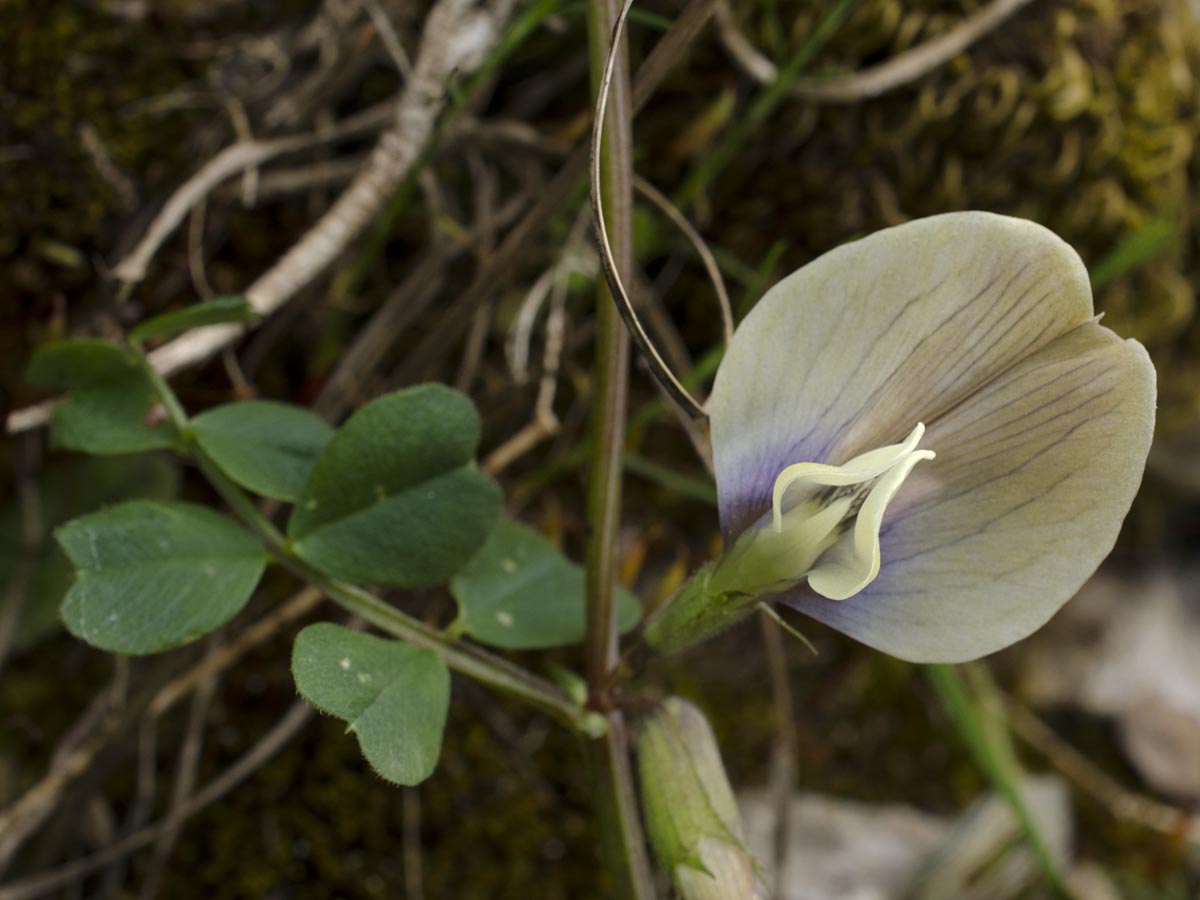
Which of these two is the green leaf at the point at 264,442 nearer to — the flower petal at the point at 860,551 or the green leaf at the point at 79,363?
the green leaf at the point at 79,363

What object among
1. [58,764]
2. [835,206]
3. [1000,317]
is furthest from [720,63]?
[58,764]

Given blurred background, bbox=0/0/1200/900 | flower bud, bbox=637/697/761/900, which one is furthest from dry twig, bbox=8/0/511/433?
flower bud, bbox=637/697/761/900

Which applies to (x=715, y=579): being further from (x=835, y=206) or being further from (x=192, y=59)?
(x=192, y=59)

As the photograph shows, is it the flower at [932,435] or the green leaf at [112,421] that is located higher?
the flower at [932,435]

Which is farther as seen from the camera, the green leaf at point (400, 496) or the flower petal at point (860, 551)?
the green leaf at point (400, 496)

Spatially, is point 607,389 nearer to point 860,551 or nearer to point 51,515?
point 860,551

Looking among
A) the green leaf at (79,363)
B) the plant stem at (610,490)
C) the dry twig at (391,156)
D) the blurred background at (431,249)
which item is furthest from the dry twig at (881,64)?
the green leaf at (79,363)

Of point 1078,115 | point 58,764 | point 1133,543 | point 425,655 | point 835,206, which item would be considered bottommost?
point 1133,543
